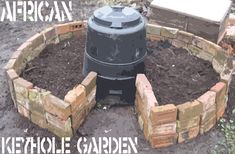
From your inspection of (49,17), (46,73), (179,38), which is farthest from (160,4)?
(49,17)

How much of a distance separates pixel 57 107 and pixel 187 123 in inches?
46.9

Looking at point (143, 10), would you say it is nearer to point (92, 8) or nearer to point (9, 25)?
point (92, 8)

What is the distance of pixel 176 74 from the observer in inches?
182

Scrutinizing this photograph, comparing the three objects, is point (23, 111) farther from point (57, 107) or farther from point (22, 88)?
point (57, 107)

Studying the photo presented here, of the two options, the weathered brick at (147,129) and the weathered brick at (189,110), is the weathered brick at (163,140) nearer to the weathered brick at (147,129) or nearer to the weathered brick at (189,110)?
the weathered brick at (147,129)

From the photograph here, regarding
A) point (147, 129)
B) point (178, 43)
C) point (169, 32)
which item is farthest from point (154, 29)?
point (147, 129)

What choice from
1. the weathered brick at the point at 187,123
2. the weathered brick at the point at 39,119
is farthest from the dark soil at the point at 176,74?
the weathered brick at the point at 39,119

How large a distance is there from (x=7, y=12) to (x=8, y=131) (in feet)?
9.54

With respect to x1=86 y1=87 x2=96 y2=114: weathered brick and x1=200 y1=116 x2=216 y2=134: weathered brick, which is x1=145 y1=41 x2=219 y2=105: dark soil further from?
x1=86 y1=87 x2=96 y2=114: weathered brick

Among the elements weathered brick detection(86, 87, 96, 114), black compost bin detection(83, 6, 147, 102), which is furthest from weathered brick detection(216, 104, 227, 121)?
weathered brick detection(86, 87, 96, 114)

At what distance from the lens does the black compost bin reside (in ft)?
13.4

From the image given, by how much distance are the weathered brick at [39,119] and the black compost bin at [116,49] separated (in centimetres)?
65

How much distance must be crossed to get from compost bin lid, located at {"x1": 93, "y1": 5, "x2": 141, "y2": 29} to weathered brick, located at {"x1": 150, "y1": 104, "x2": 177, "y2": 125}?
90cm

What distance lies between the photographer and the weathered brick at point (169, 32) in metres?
4.97
